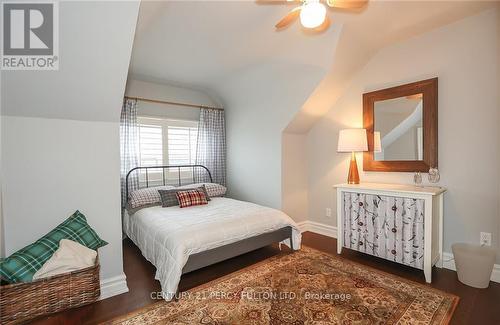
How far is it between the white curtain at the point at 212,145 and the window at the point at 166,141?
0.13 m

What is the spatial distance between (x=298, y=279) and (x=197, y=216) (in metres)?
1.27

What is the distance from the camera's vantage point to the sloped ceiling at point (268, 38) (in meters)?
2.23

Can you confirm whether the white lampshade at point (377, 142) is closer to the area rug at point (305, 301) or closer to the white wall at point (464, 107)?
the white wall at point (464, 107)

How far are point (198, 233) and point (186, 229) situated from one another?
0.13 m

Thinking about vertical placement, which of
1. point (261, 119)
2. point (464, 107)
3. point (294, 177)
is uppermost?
point (261, 119)

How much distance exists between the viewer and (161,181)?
412 centimetres

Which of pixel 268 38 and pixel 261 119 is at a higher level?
pixel 268 38

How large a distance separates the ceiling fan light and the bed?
1.93 meters

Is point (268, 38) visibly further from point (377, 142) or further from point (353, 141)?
Answer: point (377, 142)

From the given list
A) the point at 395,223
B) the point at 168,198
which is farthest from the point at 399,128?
the point at 168,198

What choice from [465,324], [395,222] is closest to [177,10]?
[395,222]

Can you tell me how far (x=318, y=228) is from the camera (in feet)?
12.6

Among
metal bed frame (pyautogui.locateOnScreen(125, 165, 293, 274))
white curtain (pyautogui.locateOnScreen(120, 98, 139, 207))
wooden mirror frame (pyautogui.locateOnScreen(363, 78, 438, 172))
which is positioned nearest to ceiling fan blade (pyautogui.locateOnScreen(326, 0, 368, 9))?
wooden mirror frame (pyautogui.locateOnScreen(363, 78, 438, 172))

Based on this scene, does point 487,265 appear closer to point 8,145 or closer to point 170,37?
point 170,37
